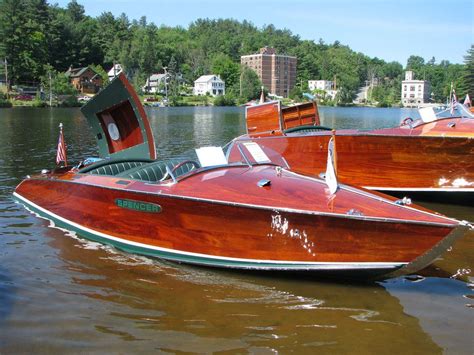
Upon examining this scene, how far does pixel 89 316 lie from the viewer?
6.01m

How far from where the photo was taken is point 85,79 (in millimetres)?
105812

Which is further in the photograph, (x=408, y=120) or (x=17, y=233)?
(x=408, y=120)

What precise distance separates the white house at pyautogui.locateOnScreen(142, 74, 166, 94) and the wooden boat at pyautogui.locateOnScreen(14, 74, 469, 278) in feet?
407

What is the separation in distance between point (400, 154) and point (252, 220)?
258 inches

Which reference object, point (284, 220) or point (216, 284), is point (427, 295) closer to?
point (284, 220)

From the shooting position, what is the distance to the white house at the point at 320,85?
185875mm

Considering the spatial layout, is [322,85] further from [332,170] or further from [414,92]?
[332,170]

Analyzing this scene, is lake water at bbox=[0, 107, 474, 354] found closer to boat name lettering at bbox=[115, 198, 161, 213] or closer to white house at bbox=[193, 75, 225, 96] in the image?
boat name lettering at bbox=[115, 198, 161, 213]

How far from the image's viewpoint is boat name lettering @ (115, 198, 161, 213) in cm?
724

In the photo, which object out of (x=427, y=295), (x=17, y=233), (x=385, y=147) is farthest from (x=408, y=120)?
(x=17, y=233)

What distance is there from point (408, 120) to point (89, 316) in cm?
1059

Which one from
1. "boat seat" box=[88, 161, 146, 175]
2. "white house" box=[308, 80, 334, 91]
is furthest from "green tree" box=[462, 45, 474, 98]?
"white house" box=[308, 80, 334, 91]

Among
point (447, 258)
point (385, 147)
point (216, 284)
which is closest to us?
point (216, 284)

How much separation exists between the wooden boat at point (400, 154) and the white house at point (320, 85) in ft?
580
